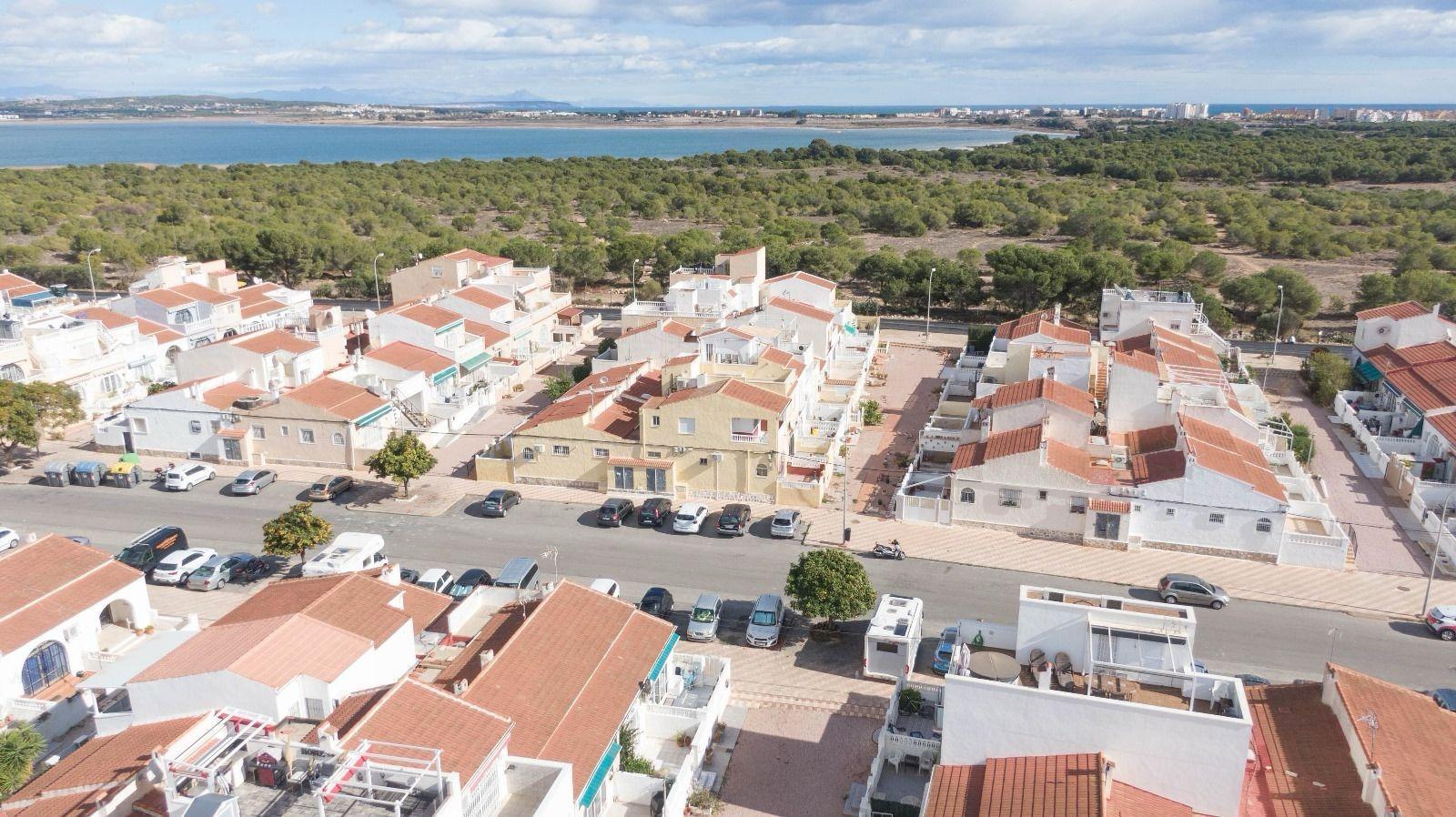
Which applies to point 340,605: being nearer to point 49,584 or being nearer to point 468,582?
point 468,582

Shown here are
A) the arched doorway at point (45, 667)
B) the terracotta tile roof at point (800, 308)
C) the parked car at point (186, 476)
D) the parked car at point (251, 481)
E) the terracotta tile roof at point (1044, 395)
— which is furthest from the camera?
the terracotta tile roof at point (800, 308)

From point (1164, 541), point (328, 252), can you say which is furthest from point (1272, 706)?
point (328, 252)

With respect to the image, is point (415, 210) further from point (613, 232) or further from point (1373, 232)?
point (1373, 232)

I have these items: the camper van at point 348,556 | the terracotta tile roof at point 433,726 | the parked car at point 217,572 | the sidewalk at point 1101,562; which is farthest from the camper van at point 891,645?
the parked car at point 217,572

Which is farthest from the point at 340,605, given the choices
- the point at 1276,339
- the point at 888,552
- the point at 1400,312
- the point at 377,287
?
the point at 1400,312

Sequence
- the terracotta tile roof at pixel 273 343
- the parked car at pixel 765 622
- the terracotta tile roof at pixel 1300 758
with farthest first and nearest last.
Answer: the terracotta tile roof at pixel 273 343, the parked car at pixel 765 622, the terracotta tile roof at pixel 1300 758

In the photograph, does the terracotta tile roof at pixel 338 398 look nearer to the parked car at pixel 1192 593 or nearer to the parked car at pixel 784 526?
the parked car at pixel 784 526

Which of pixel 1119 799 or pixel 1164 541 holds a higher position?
pixel 1119 799

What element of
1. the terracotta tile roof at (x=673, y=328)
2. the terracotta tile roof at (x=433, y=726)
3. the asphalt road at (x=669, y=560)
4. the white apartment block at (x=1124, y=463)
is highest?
the terracotta tile roof at (x=673, y=328)

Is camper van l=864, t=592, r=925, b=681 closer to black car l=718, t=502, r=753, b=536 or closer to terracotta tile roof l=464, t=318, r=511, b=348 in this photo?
black car l=718, t=502, r=753, b=536
